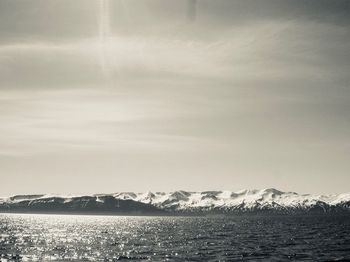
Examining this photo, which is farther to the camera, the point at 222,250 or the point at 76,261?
the point at 222,250

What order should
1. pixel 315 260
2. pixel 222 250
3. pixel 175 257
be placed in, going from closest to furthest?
pixel 315 260, pixel 175 257, pixel 222 250

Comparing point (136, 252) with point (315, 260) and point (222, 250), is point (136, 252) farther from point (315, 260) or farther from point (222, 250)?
point (315, 260)

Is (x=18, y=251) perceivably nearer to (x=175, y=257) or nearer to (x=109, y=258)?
(x=109, y=258)

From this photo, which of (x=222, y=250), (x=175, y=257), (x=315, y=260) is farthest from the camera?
(x=222, y=250)

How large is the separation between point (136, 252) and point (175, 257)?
631 inches

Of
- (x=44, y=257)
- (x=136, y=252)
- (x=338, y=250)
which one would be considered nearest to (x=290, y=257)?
Result: (x=338, y=250)

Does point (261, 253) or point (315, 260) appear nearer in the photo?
point (315, 260)

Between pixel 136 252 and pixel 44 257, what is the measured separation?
889 inches

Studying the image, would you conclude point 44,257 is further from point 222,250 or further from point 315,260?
point 315,260

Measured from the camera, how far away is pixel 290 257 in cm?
9238

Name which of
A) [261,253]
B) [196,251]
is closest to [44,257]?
[196,251]

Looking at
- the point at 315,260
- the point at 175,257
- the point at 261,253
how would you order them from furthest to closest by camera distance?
the point at 261,253 → the point at 175,257 → the point at 315,260

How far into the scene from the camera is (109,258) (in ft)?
317

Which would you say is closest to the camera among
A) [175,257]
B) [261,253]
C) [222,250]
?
[175,257]
